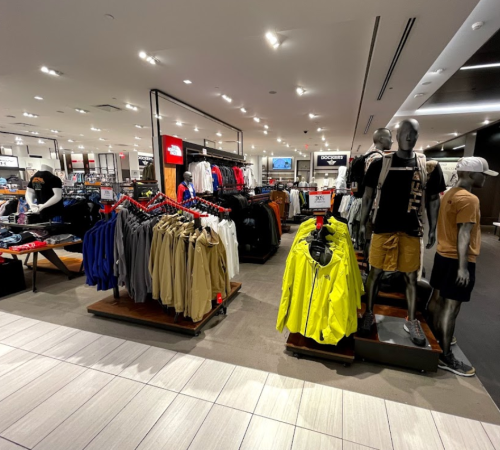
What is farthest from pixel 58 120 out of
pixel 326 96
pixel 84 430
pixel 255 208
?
pixel 84 430

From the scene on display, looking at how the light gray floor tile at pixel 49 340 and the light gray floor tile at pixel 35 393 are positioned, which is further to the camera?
the light gray floor tile at pixel 49 340

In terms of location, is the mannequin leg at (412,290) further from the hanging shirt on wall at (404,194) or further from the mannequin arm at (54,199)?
the mannequin arm at (54,199)

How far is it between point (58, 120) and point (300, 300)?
10572 millimetres

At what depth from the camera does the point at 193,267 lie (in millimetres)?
2381

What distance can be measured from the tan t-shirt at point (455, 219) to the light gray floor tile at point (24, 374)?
3.52 metres

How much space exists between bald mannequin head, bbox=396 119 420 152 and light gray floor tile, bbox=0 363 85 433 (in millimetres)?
3327

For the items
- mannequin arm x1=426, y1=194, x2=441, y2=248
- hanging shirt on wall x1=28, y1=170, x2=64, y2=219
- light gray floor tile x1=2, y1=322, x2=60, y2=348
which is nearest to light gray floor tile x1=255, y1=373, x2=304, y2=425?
mannequin arm x1=426, y1=194, x2=441, y2=248

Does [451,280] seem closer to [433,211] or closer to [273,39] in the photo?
[433,211]

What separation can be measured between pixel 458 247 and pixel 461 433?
4.02 ft

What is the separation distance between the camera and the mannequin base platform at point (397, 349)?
205 cm

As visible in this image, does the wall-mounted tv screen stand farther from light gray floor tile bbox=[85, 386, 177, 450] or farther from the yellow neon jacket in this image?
light gray floor tile bbox=[85, 386, 177, 450]

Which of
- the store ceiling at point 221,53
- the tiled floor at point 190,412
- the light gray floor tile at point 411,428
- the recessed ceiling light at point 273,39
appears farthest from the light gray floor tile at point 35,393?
the recessed ceiling light at point 273,39

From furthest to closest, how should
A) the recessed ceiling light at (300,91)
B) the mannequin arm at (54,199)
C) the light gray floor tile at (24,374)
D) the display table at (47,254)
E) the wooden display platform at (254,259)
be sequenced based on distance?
1. the recessed ceiling light at (300,91)
2. the wooden display platform at (254,259)
3. the mannequin arm at (54,199)
4. the display table at (47,254)
5. the light gray floor tile at (24,374)

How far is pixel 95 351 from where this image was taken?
7.86 ft
